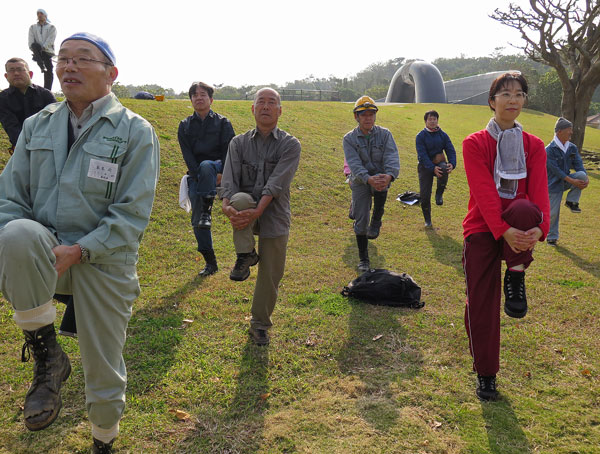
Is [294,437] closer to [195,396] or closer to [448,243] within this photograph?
[195,396]

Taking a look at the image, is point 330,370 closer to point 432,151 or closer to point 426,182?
point 426,182

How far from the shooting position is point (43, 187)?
2.54m

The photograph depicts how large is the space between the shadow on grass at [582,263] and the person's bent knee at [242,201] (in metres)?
6.05

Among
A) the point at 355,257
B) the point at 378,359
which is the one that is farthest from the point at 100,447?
the point at 355,257

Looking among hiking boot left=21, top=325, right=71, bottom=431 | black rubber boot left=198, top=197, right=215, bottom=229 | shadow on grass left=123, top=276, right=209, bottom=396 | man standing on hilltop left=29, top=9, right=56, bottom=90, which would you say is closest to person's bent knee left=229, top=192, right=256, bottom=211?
shadow on grass left=123, top=276, right=209, bottom=396

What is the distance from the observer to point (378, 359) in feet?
14.3

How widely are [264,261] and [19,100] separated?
516cm

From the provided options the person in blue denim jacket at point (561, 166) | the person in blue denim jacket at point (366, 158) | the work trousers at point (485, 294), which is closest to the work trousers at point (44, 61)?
the person in blue denim jacket at point (366, 158)

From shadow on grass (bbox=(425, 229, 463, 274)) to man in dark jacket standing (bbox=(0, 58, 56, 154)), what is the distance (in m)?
6.92

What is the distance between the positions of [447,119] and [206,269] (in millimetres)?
32359

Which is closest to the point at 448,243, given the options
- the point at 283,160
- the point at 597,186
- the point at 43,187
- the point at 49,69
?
the point at 283,160

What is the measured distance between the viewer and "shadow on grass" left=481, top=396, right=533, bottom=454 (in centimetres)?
312

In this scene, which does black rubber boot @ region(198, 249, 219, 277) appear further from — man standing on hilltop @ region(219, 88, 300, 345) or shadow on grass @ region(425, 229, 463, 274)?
shadow on grass @ region(425, 229, 463, 274)

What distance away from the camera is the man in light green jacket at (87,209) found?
2.43 metres
